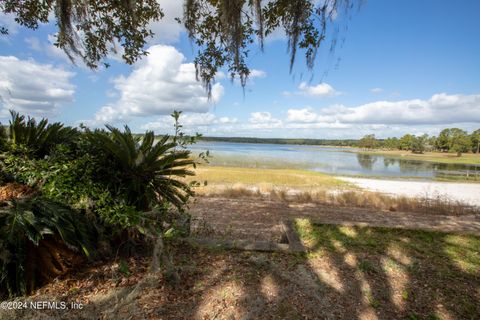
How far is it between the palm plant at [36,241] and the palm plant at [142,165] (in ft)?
1.66

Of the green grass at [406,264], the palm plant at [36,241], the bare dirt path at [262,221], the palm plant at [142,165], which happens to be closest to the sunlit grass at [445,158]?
the bare dirt path at [262,221]

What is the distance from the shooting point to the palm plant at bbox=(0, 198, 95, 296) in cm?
171

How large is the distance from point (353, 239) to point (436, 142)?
102 m

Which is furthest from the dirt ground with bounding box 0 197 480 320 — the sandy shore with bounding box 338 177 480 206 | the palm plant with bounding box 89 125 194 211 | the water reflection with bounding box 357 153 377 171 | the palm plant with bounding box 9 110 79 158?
the water reflection with bounding box 357 153 377 171

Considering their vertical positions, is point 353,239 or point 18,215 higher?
point 18,215

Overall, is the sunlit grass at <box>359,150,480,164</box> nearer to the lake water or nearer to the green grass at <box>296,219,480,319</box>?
the lake water

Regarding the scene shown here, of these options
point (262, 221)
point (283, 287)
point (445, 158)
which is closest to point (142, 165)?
point (283, 287)

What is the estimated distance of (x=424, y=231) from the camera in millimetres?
3607

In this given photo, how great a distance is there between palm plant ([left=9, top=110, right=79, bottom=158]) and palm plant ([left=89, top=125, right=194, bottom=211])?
0.74 m

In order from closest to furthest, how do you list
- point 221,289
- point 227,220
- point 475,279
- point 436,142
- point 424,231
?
point 221,289
point 475,279
point 424,231
point 227,220
point 436,142

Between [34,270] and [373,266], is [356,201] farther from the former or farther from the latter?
[34,270]

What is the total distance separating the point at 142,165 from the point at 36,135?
1.42m

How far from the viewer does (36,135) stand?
2918mm

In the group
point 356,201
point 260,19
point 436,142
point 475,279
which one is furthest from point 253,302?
point 436,142
